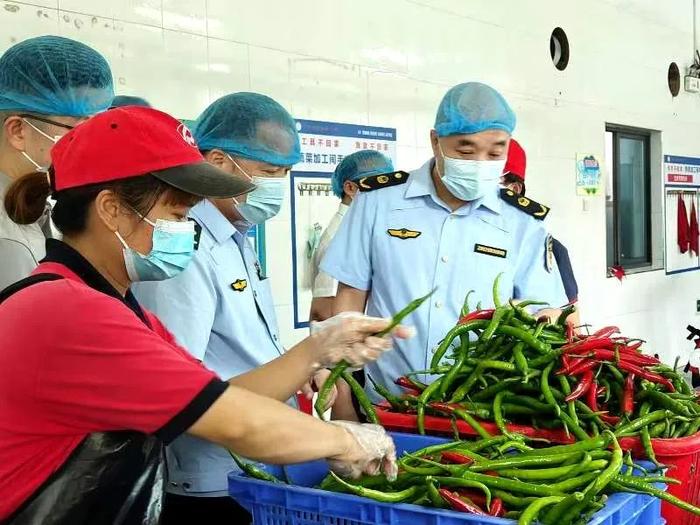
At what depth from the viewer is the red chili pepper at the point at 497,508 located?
4.42 ft

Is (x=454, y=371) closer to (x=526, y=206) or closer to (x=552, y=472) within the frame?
(x=552, y=472)

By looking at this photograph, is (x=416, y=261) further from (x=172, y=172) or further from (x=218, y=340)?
(x=172, y=172)

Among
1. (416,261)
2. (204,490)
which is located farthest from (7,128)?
(416,261)

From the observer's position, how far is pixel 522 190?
3195mm

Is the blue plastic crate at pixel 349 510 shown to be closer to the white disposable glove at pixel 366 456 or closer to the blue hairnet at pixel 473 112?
the white disposable glove at pixel 366 456

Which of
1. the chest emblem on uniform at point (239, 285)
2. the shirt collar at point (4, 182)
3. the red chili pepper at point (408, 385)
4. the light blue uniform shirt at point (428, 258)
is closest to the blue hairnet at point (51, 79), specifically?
the shirt collar at point (4, 182)

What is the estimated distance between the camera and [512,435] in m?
1.60

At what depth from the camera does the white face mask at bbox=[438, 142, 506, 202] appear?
2.32 metres

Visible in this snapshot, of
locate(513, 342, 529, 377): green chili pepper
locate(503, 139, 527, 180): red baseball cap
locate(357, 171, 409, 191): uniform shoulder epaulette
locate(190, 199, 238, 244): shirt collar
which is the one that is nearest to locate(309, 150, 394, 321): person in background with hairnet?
locate(503, 139, 527, 180): red baseball cap

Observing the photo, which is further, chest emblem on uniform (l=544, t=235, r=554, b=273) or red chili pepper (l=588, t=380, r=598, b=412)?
chest emblem on uniform (l=544, t=235, r=554, b=273)

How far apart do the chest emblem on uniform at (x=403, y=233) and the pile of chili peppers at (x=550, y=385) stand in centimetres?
48

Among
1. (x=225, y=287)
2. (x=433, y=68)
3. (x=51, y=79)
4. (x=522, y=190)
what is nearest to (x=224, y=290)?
(x=225, y=287)

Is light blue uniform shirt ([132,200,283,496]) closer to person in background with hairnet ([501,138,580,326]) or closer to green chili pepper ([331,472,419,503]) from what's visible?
green chili pepper ([331,472,419,503])

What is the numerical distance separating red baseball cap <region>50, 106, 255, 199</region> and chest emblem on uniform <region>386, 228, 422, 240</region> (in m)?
1.08
